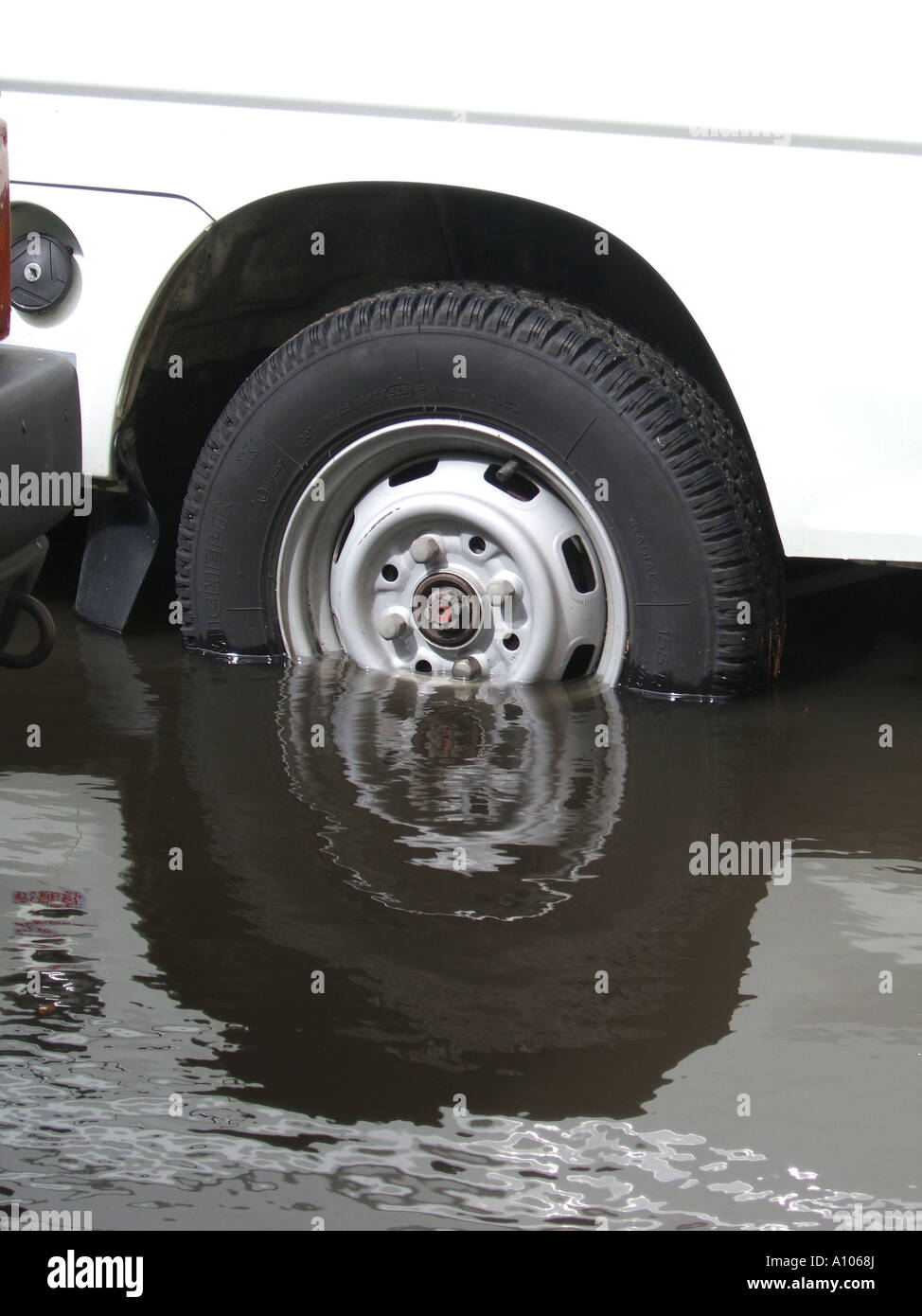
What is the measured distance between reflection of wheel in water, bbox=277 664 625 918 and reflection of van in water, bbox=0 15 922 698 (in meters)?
0.12

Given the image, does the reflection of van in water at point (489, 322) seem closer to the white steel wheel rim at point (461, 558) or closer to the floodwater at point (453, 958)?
the white steel wheel rim at point (461, 558)

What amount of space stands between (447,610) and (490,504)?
245 millimetres

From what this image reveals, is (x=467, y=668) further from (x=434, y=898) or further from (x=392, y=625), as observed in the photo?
(x=434, y=898)

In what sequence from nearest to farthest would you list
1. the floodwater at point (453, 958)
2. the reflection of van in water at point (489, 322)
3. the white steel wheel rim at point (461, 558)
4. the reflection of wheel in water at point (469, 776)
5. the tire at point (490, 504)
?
1. the floodwater at point (453, 958)
2. the reflection of wheel in water at point (469, 776)
3. the reflection of van in water at point (489, 322)
4. the tire at point (490, 504)
5. the white steel wheel rim at point (461, 558)

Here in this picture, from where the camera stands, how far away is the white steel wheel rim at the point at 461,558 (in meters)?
3.22

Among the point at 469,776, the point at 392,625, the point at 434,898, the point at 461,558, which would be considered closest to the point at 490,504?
the point at 461,558

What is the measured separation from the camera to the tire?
3111mm

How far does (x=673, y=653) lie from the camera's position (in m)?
3.20

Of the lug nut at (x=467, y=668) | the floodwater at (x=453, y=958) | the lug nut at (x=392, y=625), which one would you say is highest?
the lug nut at (x=392, y=625)

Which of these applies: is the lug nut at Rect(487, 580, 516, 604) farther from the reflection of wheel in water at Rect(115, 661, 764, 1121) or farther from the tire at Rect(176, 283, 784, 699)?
the reflection of wheel in water at Rect(115, 661, 764, 1121)

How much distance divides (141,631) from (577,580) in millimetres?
1201

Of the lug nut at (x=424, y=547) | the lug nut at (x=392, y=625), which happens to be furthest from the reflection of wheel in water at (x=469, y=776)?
the lug nut at (x=424, y=547)

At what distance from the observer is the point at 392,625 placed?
11.0ft
